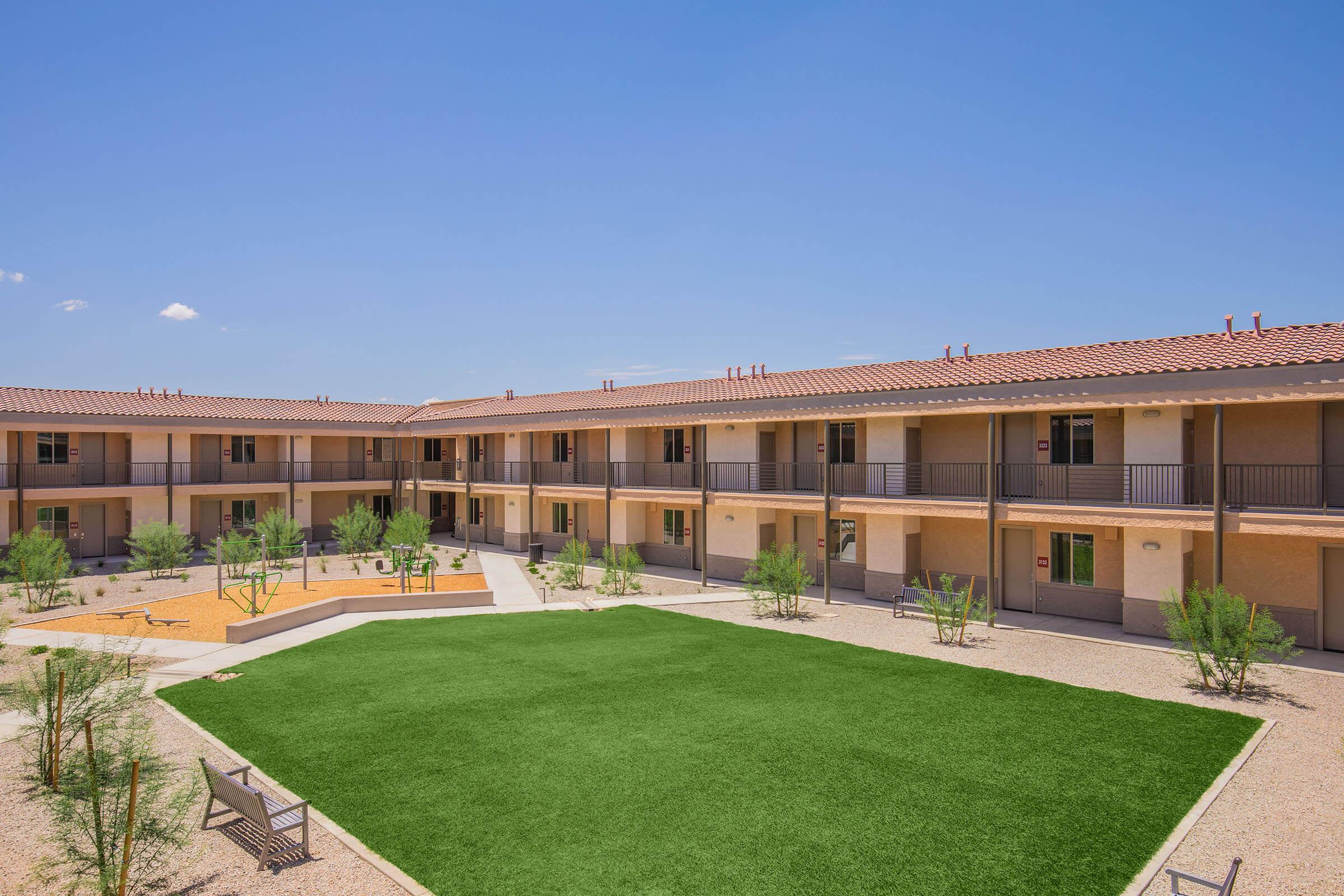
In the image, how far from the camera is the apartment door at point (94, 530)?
3088 centimetres

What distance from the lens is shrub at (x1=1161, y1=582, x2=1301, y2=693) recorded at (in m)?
13.7

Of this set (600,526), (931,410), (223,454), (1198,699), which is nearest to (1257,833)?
(1198,699)

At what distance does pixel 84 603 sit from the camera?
2186 centimetres

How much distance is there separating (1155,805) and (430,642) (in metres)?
14.1

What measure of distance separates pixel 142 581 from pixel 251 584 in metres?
4.72

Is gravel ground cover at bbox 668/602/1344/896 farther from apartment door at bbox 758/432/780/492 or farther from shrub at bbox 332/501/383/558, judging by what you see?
shrub at bbox 332/501/383/558

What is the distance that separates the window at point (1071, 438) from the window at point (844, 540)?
627cm

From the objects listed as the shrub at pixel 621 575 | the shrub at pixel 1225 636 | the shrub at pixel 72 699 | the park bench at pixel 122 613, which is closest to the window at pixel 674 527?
the shrub at pixel 621 575

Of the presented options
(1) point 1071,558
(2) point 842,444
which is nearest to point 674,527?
(2) point 842,444

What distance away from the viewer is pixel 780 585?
21.1 meters

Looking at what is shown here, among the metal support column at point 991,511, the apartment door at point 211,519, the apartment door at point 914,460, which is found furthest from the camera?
the apartment door at point 211,519

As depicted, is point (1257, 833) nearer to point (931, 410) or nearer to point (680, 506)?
point (931, 410)

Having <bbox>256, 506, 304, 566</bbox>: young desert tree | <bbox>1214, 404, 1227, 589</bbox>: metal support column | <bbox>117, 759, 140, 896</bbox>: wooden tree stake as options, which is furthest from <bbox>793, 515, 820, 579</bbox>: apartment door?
<bbox>117, 759, 140, 896</bbox>: wooden tree stake

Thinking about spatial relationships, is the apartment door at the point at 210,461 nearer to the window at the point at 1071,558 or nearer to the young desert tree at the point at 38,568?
the young desert tree at the point at 38,568
